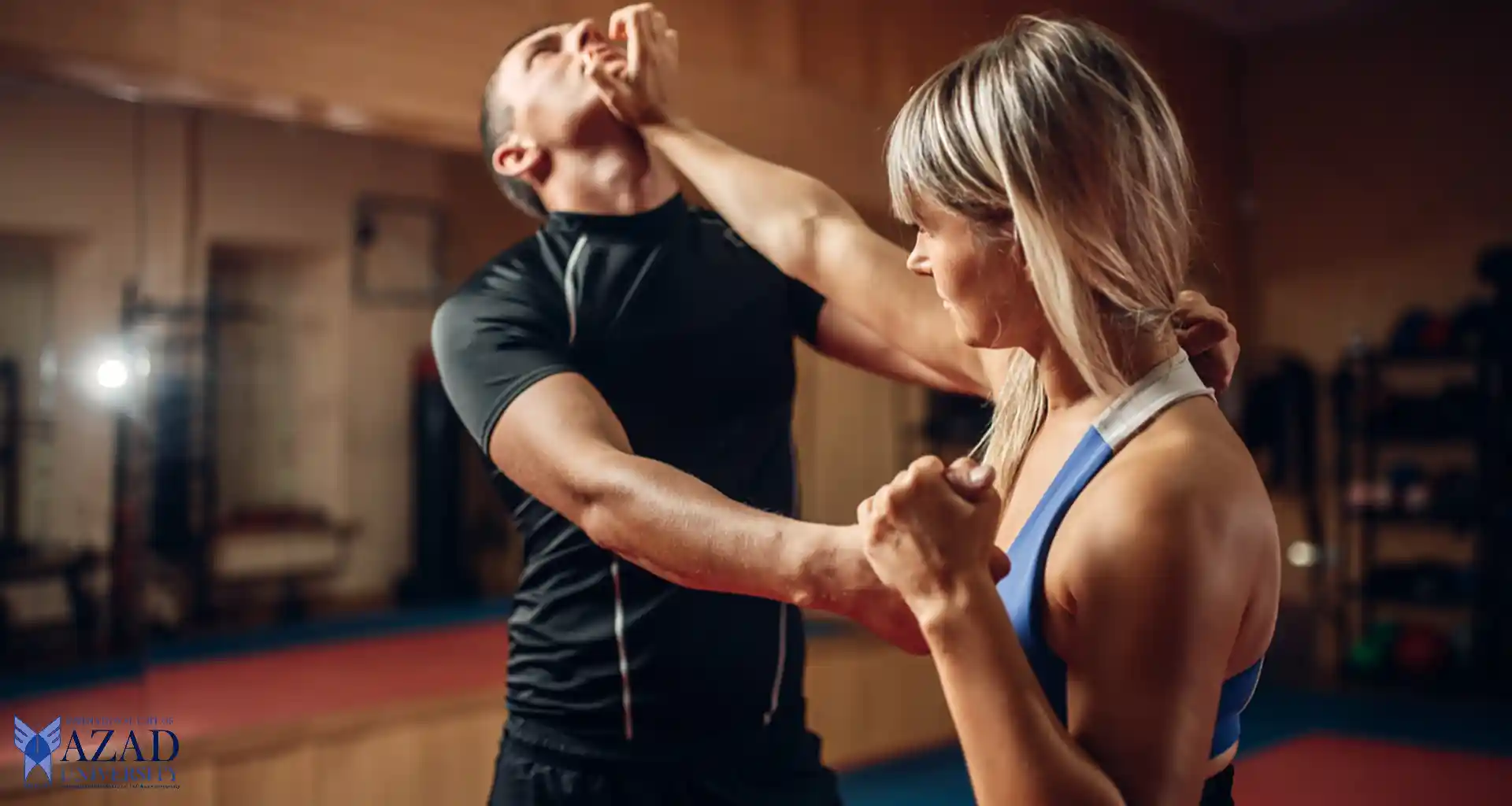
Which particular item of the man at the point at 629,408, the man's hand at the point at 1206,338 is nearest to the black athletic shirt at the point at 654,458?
the man at the point at 629,408

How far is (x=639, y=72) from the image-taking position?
1.63m

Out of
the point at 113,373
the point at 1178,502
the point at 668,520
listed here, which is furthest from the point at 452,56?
the point at 1178,502

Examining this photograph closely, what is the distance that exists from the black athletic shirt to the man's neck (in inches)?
0.9

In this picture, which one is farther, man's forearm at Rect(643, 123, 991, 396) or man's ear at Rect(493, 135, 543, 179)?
man's ear at Rect(493, 135, 543, 179)

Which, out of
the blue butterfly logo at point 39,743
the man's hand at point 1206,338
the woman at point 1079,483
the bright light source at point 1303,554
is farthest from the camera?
the bright light source at point 1303,554

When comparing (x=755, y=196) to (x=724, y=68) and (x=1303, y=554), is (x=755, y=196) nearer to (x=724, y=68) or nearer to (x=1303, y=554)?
(x=724, y=68)

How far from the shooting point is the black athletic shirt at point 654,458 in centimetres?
159

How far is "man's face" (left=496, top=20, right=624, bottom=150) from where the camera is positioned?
66.7 inches

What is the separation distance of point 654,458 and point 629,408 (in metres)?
0.08

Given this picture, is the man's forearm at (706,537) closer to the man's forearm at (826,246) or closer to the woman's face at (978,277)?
the woman's face at (978,277)

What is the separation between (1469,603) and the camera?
20.5 ft

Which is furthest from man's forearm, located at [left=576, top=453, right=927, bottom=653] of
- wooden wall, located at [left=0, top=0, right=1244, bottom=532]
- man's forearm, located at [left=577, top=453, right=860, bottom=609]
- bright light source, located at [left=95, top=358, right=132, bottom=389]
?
bright light source, located at [left=95, top=358, right=132, bottom=389]

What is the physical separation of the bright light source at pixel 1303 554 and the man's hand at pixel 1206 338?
20.1 feet

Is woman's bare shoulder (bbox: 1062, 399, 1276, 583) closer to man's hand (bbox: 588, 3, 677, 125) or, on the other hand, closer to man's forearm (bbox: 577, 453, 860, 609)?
man's forearm (bbox: 577, 453, 860, 609)
